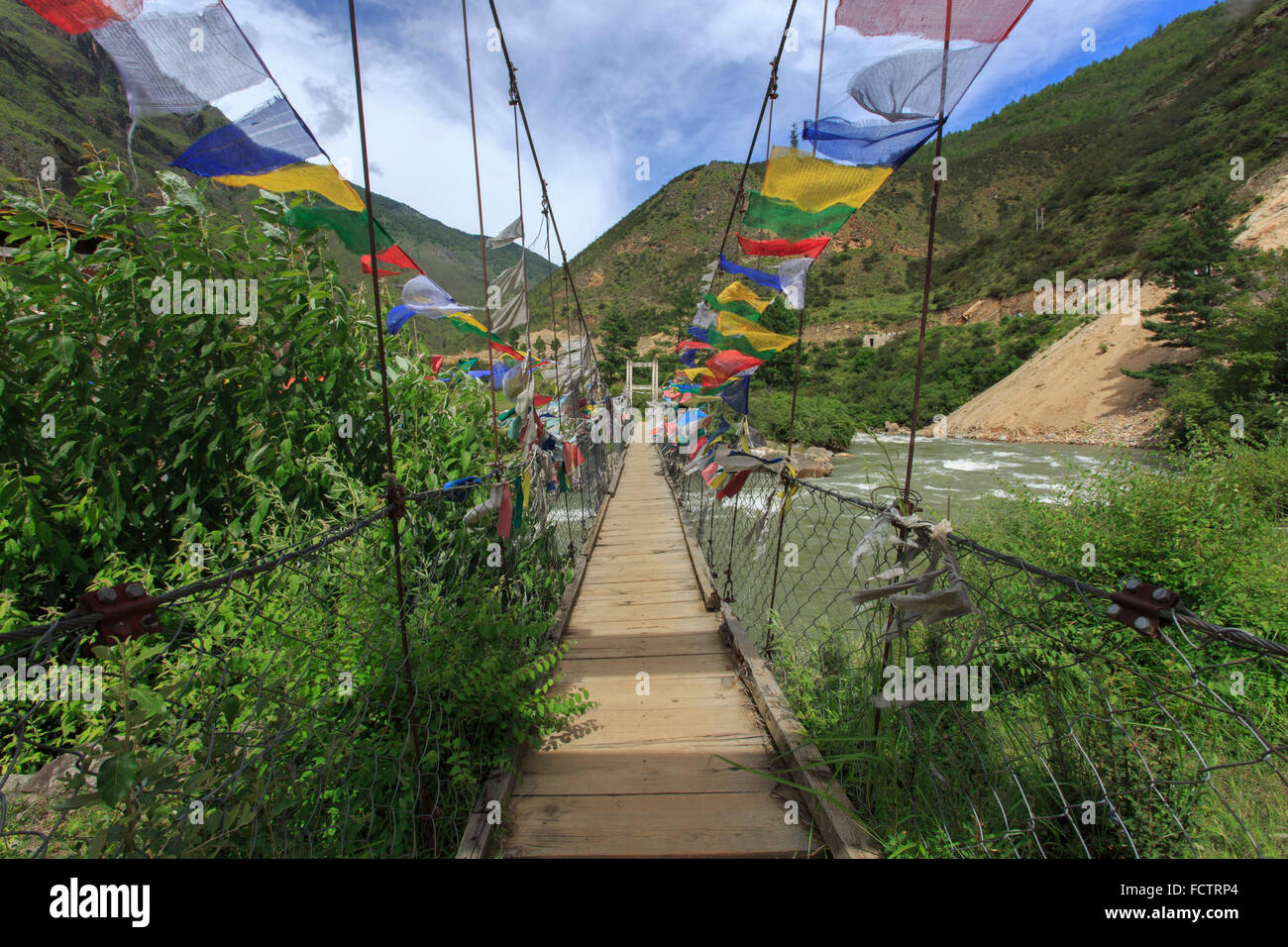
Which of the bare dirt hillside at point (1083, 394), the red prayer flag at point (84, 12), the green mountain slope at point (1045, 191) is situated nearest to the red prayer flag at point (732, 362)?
the green mountain slope at point (1045, 191)

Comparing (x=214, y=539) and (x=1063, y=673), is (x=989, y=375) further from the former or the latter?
(x=214, y=539)

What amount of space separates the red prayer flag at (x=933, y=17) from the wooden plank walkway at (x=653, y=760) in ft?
6.51

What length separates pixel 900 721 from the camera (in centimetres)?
156

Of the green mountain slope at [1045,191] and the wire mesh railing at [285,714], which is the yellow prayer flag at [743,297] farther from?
the wire mesh railing at [285,714]

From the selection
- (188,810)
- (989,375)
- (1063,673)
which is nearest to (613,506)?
(1063,673)

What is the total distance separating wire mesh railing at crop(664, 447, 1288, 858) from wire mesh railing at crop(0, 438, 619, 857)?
112cm

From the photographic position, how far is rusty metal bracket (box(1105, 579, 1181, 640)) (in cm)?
89

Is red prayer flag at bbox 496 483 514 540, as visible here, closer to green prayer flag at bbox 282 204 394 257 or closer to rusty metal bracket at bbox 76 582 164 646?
Result: green prayer flag at bbox 282 204 394 257

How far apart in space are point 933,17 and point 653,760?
218 cm

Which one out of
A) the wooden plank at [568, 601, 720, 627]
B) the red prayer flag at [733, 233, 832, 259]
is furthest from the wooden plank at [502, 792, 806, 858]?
the red prayer flag at [733, 233, 832, 259]

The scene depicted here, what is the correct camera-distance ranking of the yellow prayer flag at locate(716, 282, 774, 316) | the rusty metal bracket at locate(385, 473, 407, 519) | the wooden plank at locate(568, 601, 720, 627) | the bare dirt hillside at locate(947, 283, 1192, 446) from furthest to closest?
1. the bare dirt hillside at locate(947, 283, 1192, 446)
2. the yellow prayer flag at locate(716, 282, 774, 316)
3. the wooden plank at locate(568, 601, 720, 627)
4. the rusty metal bracket at locate(385, 473, 407, 519)

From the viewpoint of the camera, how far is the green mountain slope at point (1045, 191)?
78.5 ft

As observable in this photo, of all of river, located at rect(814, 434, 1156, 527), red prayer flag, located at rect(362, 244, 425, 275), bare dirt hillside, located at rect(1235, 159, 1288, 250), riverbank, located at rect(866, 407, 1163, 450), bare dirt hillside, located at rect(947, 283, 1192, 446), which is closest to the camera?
red prayer flag, located at rect(362, 244, 425, 275)

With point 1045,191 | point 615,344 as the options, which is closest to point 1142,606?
point 615,344
